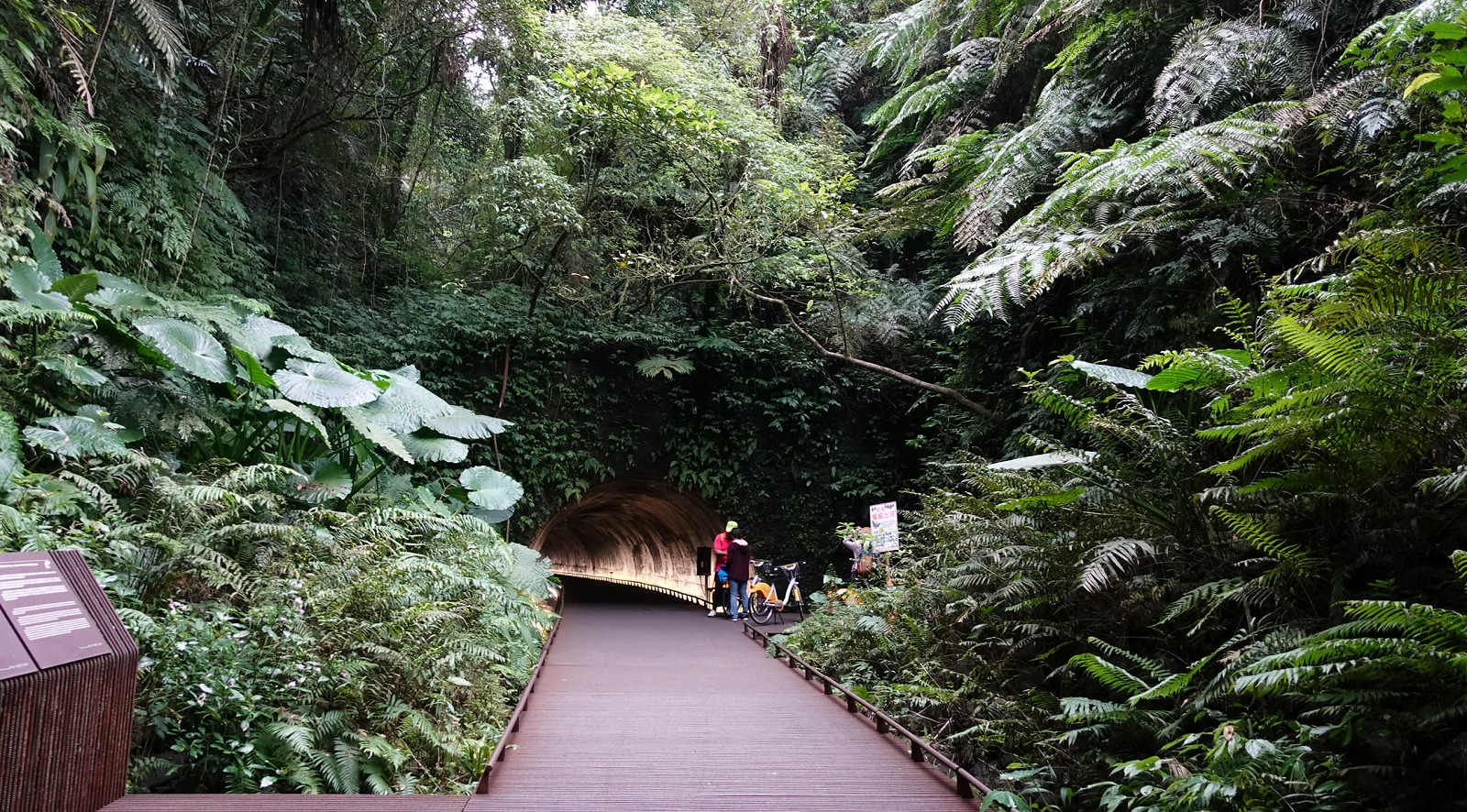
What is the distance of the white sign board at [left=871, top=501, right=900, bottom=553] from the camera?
24.8ft

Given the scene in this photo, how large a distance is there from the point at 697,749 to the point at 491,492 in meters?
5.78

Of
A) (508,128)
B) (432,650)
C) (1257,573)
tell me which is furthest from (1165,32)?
(508,128)

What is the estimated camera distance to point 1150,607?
397 cm

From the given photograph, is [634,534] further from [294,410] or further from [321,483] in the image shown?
[294,410]

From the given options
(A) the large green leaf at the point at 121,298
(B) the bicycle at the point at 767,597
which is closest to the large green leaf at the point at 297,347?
(A) the large green leaf at the point at 121,298

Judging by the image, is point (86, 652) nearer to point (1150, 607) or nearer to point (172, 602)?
point (172, 602)

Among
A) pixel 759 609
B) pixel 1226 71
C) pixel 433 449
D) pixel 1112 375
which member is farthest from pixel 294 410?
pixel 1226 71

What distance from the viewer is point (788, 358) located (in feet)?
42.0

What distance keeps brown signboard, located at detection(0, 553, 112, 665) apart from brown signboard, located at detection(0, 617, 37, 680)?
0.01m

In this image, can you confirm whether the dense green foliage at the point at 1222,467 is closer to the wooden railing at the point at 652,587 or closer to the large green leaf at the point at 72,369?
the large green leaf at the point at 72,369

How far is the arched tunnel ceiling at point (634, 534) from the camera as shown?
1341 cm

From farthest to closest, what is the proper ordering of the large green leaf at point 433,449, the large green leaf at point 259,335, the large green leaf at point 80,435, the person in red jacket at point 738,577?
the person in red jacket at point 738,577
the large green leaf at point 433,449
the large green leaf at point 259,335
the large green leaf at point 80,435

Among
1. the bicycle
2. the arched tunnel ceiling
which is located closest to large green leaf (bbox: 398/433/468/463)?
the arched tunnel ceiling

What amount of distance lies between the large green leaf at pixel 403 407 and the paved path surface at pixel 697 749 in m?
2.57
